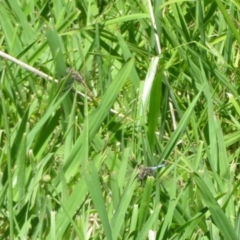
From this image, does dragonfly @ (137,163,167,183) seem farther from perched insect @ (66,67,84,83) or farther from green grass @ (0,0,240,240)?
perched insect @ (66,67,84,83)

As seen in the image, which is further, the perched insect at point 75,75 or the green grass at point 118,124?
the perched insect at point 75,75

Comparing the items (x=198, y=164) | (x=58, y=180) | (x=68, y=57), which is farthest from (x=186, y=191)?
(x=68, y=57)

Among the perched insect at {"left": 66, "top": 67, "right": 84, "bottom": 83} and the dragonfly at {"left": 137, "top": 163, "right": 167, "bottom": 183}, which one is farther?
the perched insect at {"left": 66, "top": 67, "right": 84, "bottom": 83}

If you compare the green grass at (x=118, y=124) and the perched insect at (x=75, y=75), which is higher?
the perched insect at (x=75, y=75)

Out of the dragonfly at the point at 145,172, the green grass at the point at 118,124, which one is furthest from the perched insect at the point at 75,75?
the dragonfly at the point at 145,172

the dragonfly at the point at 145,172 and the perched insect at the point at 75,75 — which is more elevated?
the perched insect at the point at 75,75

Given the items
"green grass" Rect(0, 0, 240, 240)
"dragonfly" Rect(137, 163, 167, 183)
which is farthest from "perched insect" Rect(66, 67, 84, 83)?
"dragonfly" Rect(137, 163, 167, 183)

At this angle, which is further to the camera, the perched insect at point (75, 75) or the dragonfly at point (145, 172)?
the perched insect at point (75, 75)

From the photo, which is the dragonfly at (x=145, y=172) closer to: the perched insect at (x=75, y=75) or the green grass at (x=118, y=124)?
the green grass at (x=118, y=124)

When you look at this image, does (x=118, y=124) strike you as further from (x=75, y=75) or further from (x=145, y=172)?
(x=145, y=172)
